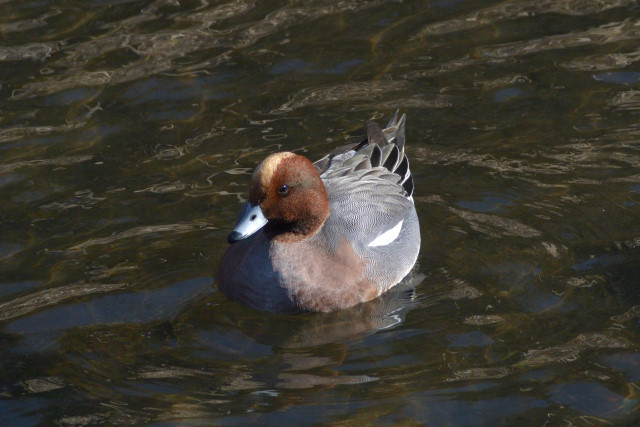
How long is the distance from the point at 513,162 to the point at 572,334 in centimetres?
217

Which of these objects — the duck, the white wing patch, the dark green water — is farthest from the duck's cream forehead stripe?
the white wing patch

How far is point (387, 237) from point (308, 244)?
61cm

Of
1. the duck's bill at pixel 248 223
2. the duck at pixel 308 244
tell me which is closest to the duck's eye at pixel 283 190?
the duck at pixel 308 244

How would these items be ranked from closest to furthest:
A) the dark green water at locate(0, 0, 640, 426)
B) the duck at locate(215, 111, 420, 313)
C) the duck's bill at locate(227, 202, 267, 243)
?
the dark green water at locate(0, 0, 640, 426) < the duck's bill at locate(227, 202, 267, 243) < the duck at locate(215, 111, 420, 313)

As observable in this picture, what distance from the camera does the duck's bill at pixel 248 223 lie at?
6078 mm

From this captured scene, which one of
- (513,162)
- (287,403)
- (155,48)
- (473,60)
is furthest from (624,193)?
(155,48)

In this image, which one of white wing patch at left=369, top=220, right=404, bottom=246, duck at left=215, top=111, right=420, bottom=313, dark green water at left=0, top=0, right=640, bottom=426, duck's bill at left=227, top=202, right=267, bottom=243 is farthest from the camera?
white wing patch at left=369, top=220, right=404, bottom=246

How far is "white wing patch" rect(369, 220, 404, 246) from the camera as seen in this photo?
6800 millimetres

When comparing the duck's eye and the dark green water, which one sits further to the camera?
the duck's eye

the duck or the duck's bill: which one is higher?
the duck's bill

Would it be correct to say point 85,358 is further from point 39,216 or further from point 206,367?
point 39,216

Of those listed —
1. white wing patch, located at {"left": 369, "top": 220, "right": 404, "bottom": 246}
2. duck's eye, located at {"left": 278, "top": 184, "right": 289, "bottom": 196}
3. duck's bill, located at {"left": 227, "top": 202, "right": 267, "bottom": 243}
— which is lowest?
white wing patch, located at {"left": 369, "top": 220, "right": 404, "bottom": 246}

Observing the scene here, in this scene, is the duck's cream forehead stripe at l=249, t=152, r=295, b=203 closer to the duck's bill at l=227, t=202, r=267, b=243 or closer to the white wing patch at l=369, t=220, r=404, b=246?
the duck's bill at l=227, t=202, r=267, b=243

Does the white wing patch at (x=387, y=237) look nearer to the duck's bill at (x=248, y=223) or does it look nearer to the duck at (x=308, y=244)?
the duck at (x=308, y=244)
